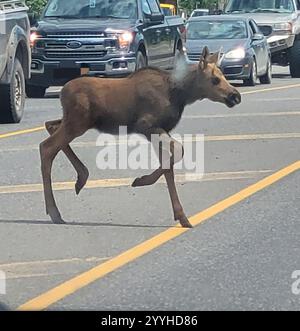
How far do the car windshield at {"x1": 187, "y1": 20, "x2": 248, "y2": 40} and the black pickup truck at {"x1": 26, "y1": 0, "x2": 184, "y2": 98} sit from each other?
11.5 feet

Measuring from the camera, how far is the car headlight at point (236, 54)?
22766 millimetres

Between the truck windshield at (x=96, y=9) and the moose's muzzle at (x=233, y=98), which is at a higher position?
the moose's muzzle at (x=233, y=98)

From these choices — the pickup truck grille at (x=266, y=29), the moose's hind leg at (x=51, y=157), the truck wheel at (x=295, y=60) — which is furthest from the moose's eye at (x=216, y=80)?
Answer: the truck wheel at (x=295, y=60)

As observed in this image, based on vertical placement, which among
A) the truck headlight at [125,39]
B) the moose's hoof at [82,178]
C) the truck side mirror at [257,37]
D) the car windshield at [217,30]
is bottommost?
the truck side mirror at [257,37]

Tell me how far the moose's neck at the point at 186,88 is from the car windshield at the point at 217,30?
14884 mm

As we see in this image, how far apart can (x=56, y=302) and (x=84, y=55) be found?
519 inches

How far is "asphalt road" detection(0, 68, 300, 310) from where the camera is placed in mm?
6758

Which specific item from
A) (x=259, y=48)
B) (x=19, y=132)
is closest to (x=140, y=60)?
(x=259, y=48)

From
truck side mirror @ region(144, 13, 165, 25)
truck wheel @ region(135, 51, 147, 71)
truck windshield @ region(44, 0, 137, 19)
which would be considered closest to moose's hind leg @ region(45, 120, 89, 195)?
truck wheel @ region(135, 51, 147, 71)

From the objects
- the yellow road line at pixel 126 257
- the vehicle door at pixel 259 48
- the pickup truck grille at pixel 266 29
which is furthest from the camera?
the pickup truck grille at pixel 266 29

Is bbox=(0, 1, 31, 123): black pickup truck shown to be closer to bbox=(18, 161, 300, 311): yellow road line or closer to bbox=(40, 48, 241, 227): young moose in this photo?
bbox=(18, 161, 300, 311): yellow road line

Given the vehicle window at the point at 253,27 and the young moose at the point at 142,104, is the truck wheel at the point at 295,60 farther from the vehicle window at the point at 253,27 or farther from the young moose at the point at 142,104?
the young moose at the point at 142,104
